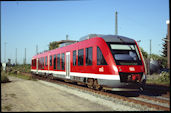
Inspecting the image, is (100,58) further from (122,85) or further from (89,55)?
(122,85)

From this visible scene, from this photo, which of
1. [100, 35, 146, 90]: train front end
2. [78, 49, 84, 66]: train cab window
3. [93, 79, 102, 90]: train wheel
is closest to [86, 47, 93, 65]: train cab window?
[78, 49, 84, 66]: train cab window

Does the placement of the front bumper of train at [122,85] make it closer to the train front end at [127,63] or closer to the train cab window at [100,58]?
the train front end at [127,63]

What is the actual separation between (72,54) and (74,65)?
42.6 inches

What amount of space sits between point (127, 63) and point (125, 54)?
669 mm

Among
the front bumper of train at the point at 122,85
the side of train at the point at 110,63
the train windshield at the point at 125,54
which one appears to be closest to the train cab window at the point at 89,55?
the side of train at the point at 110,63

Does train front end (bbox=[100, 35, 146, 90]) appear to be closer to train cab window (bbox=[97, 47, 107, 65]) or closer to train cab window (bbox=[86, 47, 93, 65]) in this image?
train cab window (bbox=[97, 47, 107, 65])

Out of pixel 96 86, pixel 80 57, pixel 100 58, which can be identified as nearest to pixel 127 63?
pixel 100 58

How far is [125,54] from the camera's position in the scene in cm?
1197

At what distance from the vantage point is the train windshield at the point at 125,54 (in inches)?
455

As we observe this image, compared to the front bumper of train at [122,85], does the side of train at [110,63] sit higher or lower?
higher

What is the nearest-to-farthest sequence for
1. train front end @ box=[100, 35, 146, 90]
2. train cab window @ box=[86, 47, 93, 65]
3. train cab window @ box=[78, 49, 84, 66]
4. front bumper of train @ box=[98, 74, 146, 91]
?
front bumper of train @ box=[98, 74, 146, 91] < train front end @ box=[100, 35, 146, 90] < train cab window @ box=[86, 47, 93, 65] < train cab window @ box=[78, 49, 84, 66]

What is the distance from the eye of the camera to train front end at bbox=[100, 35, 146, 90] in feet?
36.7

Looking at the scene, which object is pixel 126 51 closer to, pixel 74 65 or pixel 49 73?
pixel 74 65

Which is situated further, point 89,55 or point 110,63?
point 89,55
